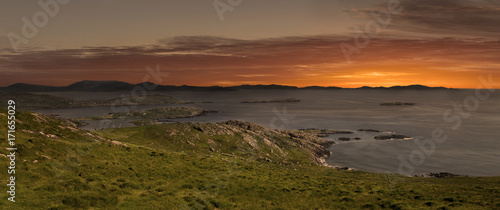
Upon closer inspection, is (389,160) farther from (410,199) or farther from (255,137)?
(410,199)

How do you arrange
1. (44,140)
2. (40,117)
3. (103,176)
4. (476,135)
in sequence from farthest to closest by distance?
1. (476,135)
2. (40,117)
3. (44,140)
4. (103,176)

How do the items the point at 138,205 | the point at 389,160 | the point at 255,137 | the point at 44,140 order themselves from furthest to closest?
the point at 389,160, the point at 255,137, the point at 44,140, the point at 138,205

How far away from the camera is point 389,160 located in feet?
319

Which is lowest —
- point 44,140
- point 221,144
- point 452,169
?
point 452,169

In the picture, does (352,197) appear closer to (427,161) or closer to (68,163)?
(68,163)

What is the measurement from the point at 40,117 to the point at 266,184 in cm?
2953

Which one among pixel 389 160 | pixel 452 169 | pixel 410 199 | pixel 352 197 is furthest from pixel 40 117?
pixel 452 169

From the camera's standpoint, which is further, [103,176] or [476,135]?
[476,135]

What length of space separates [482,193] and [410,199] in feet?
35.0

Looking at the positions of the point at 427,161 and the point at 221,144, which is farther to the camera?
the point at 427,161

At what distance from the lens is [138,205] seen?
22547 mm

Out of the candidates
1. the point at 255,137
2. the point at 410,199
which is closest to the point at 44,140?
the point at 410,199

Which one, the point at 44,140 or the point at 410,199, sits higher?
the point at 44,140

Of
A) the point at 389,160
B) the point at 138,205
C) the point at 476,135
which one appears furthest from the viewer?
the point at 476,135
